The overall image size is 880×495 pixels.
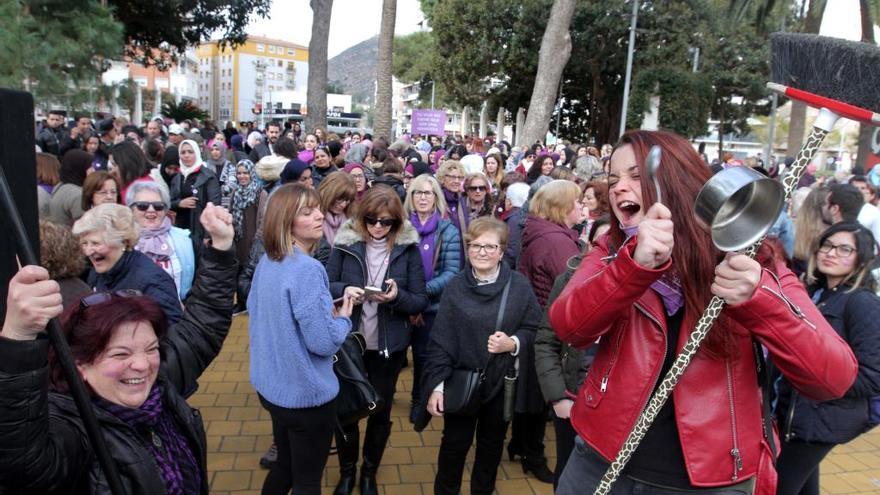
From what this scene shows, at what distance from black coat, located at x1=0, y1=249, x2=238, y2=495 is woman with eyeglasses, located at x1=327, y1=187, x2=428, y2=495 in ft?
4.60

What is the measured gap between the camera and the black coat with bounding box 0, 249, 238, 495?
1.30 meters

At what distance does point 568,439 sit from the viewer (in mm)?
2902

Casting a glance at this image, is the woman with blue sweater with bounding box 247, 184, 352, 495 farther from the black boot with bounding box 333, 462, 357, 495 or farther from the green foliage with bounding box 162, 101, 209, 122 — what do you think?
the green foliage with bounding box 162, 101, 209, 122

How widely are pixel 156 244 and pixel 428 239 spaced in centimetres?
186

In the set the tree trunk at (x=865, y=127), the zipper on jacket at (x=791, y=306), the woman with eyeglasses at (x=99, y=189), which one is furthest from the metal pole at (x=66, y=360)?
the tree trunk at (x=865, y=127)

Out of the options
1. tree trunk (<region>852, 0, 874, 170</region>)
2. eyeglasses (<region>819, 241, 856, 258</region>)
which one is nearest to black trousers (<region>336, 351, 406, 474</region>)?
eyeglasses (<region>819, 241, 856, 258</region>)

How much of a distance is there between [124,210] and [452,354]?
187 cm

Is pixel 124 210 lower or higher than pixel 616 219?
lower

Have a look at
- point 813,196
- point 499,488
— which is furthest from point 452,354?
point 813,196

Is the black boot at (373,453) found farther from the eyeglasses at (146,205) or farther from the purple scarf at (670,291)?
the purple scarf at (670,291)

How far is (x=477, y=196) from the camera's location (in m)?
6.16

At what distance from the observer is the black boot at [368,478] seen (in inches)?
147

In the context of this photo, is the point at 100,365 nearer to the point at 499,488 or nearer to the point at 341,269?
the point at 341,269

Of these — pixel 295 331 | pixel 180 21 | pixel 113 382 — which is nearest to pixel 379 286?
pixel 295 331
